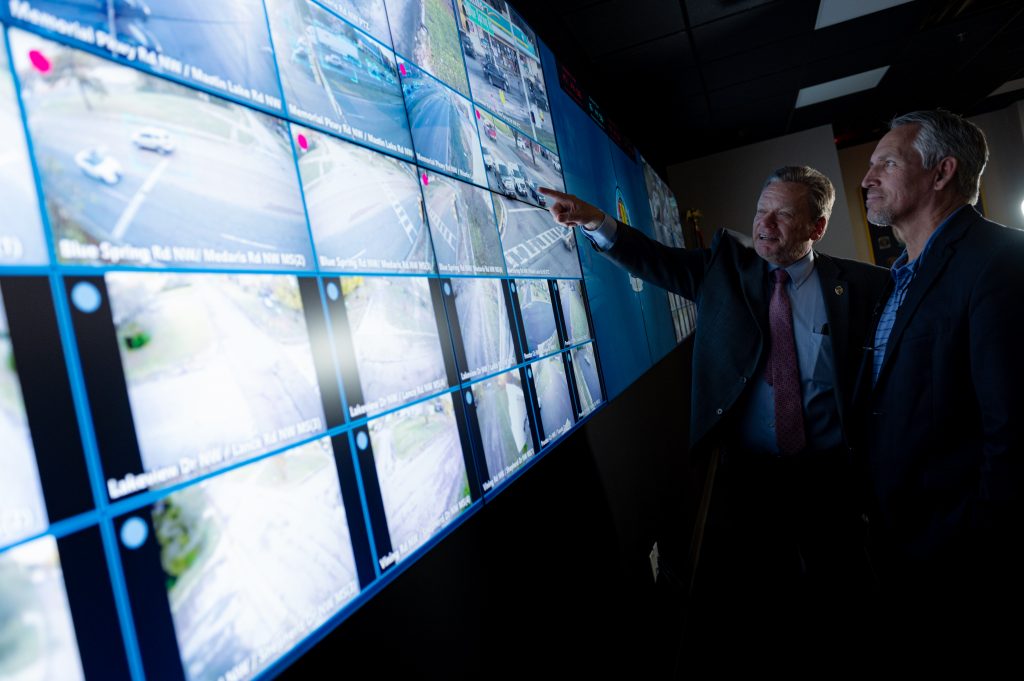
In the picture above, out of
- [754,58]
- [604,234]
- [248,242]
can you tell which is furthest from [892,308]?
[754,58]

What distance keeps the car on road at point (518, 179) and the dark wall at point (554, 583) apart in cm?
80

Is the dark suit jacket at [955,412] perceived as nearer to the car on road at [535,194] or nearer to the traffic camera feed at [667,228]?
the car on road at [535,194]

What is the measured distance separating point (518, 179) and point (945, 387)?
1288 mm

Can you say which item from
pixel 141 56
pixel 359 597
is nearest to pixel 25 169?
pixel 141 56

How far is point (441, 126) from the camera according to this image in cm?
136

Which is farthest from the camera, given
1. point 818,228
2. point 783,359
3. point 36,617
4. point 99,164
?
point 818,228

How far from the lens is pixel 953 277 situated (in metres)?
1.38

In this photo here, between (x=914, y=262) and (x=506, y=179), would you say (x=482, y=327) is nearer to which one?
(x=506, y=179)

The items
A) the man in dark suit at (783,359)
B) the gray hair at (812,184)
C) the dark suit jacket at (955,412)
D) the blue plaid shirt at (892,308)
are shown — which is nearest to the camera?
the dark suit jacket at (955,412)

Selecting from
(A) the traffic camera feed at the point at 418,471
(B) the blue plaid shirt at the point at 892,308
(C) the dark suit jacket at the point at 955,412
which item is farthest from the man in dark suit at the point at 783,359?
(A) the traffic camera feed at the point at 418,471

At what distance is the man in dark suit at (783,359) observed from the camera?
1.94 m

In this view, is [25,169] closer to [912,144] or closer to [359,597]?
[359,597]

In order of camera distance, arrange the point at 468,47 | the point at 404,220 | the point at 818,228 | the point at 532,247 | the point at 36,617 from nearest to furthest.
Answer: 1. the point at 36,617
2. the point at 404,220
3. the point at 468,47
4. the point at 532,247
5. the point at 818,228

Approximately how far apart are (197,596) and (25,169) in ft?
1.59
